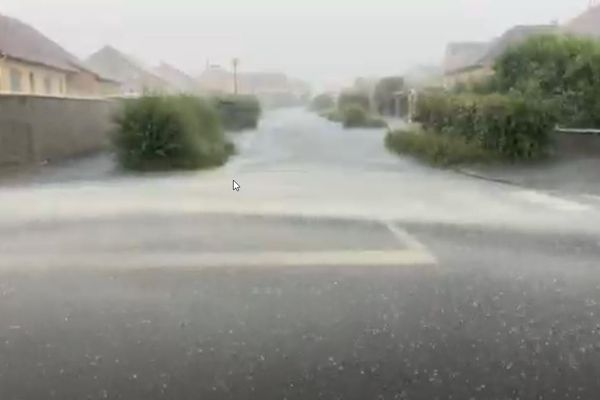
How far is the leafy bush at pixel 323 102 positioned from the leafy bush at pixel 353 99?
5.09 ft

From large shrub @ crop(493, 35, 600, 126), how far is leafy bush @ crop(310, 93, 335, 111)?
65.6ft

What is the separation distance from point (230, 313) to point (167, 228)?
3388mm

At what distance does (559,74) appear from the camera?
16641 mm

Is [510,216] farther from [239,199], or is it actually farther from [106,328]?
[106,328]

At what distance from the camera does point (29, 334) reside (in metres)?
4.72

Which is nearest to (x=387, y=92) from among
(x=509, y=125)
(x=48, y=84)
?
(x=48, y=84)

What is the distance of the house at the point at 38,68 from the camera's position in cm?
2380

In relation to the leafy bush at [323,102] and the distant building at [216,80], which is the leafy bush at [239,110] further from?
the leafy bush at [323,102]

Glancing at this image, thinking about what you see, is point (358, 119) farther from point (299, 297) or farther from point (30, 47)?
point (299, 297)

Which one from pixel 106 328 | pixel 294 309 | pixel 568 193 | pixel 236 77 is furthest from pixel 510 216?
pixel 236 77

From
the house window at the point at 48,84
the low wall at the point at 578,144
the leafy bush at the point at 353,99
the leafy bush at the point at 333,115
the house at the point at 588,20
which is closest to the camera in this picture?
the low wall at the point at 578,144

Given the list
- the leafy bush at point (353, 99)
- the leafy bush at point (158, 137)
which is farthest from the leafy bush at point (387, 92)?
the leafy bush at point (158, 137)

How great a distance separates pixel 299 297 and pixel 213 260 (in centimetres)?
149

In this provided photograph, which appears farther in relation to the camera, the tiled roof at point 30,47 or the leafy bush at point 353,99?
the leafy bush at point 353,99
